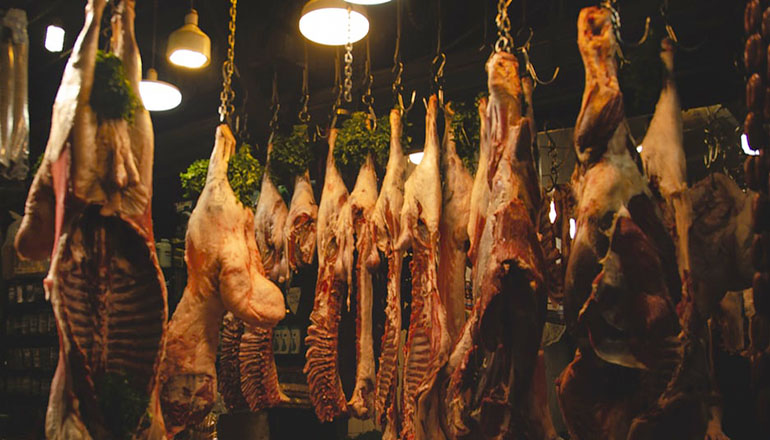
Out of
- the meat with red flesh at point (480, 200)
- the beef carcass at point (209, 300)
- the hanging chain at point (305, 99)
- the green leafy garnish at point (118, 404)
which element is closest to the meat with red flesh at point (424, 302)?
the meat with red flesh at point (480, 200)

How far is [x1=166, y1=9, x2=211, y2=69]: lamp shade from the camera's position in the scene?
531 cm

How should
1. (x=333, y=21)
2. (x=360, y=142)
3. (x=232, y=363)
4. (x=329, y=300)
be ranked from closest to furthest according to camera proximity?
(x=333, y=21) < (x=329, y=300) < (x=360, y=142) < (x=232, y=363)

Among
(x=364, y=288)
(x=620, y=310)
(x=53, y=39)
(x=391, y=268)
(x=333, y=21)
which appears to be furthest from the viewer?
(x=53, y=39)

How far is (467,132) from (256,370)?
89.8 inches

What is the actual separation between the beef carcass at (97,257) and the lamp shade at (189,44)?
2.03 metres

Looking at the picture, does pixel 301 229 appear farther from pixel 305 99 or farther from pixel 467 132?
pixel 467 132

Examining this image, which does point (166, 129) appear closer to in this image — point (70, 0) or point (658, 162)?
point (70, 0)

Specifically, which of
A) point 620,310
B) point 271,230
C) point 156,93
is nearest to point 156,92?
point 156,93

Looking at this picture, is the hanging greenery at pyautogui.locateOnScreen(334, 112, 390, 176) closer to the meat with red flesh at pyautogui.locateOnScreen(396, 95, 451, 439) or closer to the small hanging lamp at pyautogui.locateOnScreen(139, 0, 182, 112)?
the meat with red flesh at pyautogui.locateOnScreen(396, 95, 451, 439)

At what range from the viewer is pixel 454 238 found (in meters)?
4.37

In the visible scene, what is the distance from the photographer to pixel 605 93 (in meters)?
3.08

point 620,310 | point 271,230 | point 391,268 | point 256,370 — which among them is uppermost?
point 271,230

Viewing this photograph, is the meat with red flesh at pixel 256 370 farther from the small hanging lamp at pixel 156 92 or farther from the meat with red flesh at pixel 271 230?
the small hanging lamp at pixel 156 92

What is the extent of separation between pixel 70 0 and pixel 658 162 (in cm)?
594
